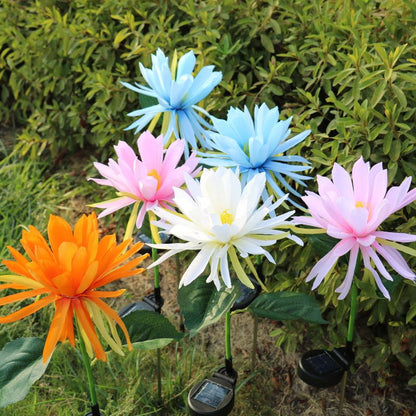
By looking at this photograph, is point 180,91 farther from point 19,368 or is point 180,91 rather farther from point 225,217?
point 19,368

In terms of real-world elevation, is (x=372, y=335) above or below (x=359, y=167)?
below

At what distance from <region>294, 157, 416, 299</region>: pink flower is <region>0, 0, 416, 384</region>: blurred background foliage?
15 cm

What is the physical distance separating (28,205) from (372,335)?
1738 millimetres

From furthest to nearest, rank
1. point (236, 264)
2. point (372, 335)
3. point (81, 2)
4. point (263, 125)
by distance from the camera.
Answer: point (81, 2) < point (372, 335) < point (263, 125) < point (236, 264)

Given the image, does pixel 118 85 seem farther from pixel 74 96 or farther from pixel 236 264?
pixel 236 264

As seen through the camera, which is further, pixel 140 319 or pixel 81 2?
pixel 81 2

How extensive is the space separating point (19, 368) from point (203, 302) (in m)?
0.34

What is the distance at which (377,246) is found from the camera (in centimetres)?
98

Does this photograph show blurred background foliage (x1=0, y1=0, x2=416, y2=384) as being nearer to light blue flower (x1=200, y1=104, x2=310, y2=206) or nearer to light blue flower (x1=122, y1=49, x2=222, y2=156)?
light blue flower (x1=200, y1=104, x2=310, y2=206)

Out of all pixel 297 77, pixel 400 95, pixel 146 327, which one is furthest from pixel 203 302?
pixel 297 77

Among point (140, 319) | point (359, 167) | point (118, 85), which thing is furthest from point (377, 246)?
point (118, 85)

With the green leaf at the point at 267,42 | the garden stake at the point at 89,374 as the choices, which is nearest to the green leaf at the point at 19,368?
the garden stake at the point at 89,374

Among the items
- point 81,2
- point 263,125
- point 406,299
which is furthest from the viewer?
point 81,2

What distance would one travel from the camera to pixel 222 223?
0.98 meters
